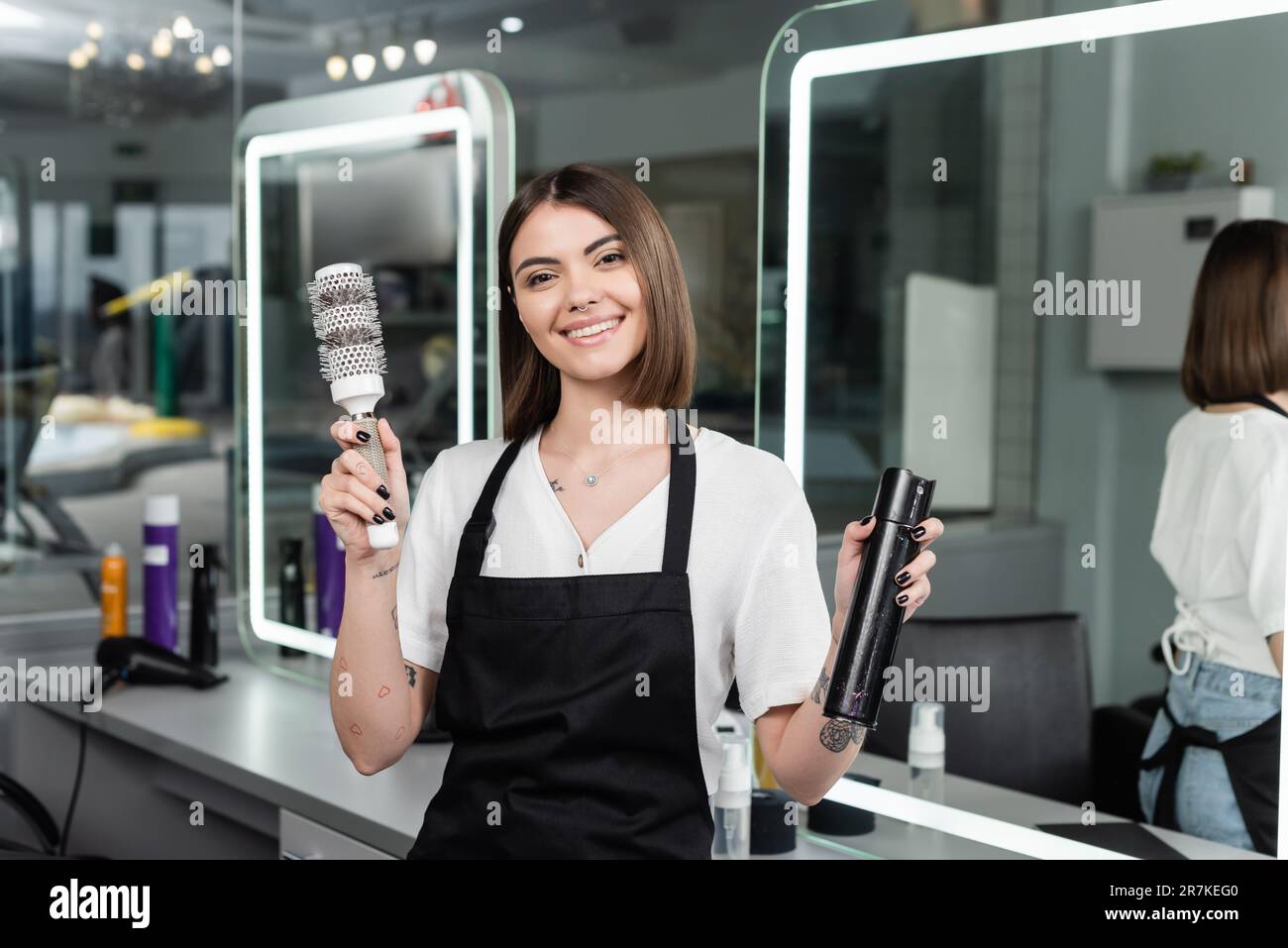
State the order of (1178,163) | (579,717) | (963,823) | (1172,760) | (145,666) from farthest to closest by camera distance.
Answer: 1. (1178,163)
2. (145,666)
3. (1172,760)
4. (963,823)
5. (579,717)

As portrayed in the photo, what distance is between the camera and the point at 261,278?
2365 millimetres

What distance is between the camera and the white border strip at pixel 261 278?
1.80 metres

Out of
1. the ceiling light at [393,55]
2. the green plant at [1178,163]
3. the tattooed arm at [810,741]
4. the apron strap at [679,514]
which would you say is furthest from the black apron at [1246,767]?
the ceiling light at [393,55]

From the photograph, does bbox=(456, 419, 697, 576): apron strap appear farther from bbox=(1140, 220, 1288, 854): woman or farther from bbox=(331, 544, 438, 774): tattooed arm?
bbox=(1140, 220, 1288, 854): woman

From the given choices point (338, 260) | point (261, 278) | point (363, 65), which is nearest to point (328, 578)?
point (261, 278)

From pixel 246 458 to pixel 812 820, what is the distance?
4.00 feet

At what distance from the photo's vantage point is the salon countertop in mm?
1594

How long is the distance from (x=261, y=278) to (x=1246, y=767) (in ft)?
5.66

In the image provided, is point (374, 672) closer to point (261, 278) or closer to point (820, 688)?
point (820, 688)

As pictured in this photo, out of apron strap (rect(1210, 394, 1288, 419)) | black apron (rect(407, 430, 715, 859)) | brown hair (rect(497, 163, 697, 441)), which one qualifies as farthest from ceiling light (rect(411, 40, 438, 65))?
black apron (rect(407, 430, 715, 859))

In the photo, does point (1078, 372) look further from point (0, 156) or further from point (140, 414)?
point (0, 156)

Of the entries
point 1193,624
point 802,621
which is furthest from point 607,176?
point 1193,624

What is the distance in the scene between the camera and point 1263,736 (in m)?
1.87

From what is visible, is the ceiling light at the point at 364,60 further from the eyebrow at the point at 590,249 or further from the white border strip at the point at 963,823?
the eyebrow at the point at 590,249
